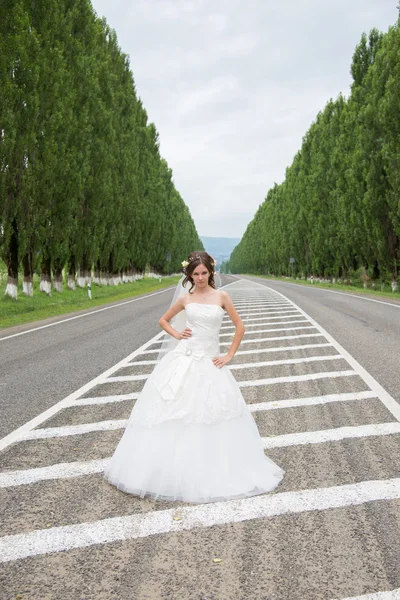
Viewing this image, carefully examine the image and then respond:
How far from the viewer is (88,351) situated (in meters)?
10.9

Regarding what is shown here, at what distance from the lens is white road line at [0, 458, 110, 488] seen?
4.24 m

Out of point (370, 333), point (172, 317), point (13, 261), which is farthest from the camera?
point (13, 261)

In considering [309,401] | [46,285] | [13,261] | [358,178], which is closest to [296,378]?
[309,401]

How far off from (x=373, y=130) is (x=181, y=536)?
34.7m

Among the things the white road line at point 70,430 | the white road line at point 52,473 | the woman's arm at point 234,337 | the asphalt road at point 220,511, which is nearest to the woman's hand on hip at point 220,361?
the woman's arm at point 234,337

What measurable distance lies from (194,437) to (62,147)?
24.0 metres

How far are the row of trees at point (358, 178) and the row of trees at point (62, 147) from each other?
51.5 ft

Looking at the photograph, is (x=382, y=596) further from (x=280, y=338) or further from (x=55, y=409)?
(x=280, y=338)

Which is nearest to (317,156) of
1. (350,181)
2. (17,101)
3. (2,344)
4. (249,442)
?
(350,181)

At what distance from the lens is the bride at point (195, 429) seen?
3.96 metres

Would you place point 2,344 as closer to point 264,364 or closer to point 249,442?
point 264,364

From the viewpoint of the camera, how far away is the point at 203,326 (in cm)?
443

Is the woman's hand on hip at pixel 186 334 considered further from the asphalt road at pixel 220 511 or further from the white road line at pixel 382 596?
the white road line at pixel 382 596

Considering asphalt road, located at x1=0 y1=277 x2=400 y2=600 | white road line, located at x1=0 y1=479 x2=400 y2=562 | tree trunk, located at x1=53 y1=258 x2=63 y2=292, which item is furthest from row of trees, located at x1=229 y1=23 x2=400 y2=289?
white road line, located at x1=0 y1=479 x2=400 y2=562
